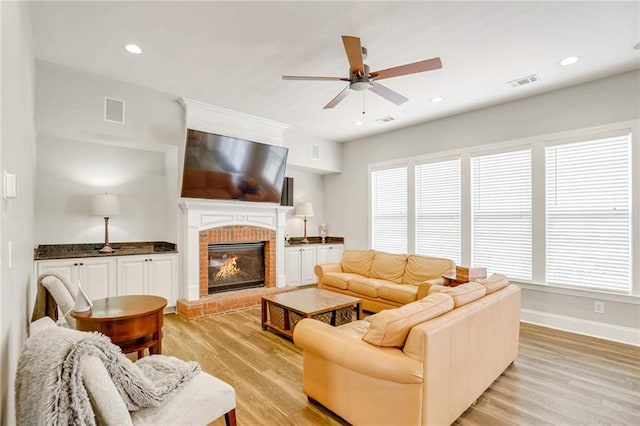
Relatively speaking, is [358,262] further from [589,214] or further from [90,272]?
[90,272]

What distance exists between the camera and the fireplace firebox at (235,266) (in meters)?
4.98

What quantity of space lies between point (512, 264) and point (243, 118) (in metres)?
4.59

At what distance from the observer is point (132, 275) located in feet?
13.5

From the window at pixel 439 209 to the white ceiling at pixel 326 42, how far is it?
1.35m

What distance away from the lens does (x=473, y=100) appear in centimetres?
445

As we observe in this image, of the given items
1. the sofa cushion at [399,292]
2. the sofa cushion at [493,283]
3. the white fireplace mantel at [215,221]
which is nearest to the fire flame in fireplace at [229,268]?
the white fireplace mantel at [215,221]

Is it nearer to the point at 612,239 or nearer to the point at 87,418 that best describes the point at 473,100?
the point at 612,239

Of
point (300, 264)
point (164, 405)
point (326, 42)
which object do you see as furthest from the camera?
point (300, 264)

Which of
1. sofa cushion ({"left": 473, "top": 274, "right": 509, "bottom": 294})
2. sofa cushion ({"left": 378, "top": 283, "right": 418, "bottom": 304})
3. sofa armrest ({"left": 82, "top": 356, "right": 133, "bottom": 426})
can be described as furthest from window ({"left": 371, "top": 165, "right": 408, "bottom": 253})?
sofa armrest ({"left": 82, "top": 356, "right": 133, "bottom": 426})

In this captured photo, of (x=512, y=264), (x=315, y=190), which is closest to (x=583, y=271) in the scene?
(x=512, y=264)

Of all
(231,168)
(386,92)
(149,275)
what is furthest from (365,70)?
(149,275)

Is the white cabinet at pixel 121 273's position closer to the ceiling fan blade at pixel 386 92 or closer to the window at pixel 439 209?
the ceiling fan blade at pixel 386 92

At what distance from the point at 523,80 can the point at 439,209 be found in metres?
2.20

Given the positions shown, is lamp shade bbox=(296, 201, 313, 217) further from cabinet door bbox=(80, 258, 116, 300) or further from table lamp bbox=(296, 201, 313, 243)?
cabinet door bbox=(80, 258, 116, 300)
